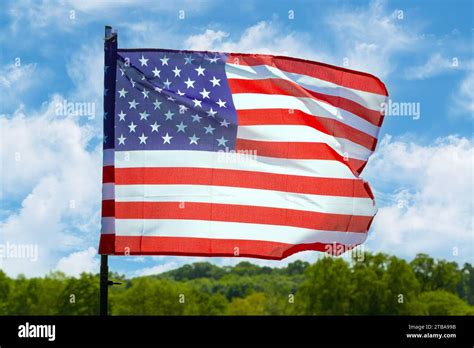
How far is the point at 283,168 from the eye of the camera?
57.3ft

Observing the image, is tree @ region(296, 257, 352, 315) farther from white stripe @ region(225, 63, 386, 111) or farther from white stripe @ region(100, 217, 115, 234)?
white stripe @ region(100, 217, 115, 234)

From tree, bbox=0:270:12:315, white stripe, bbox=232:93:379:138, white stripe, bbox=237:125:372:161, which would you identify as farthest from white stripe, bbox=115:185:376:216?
tree, bbox=0:270:12:315

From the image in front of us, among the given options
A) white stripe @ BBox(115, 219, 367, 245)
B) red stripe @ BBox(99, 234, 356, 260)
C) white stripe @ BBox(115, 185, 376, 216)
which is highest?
white stripe @ BBox(115, 185, 376, 216)

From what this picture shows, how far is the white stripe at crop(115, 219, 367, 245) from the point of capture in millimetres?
16188

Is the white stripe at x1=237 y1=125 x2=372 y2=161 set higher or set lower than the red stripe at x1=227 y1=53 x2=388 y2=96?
lower

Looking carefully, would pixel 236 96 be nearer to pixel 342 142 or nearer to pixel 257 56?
pixel 257 56

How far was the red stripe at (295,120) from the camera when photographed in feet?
58.0

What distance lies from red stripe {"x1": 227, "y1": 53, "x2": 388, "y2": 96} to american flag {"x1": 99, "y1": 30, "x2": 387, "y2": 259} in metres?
0.02

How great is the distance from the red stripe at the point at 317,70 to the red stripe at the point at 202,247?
3.48 metres

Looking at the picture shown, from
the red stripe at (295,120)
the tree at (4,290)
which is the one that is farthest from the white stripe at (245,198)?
the tree at (4,290)

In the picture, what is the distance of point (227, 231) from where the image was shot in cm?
1666

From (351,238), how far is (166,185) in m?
3.92

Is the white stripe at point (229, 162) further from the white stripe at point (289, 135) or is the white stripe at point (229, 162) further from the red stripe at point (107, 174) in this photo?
the white stripe at point (289, 135)
